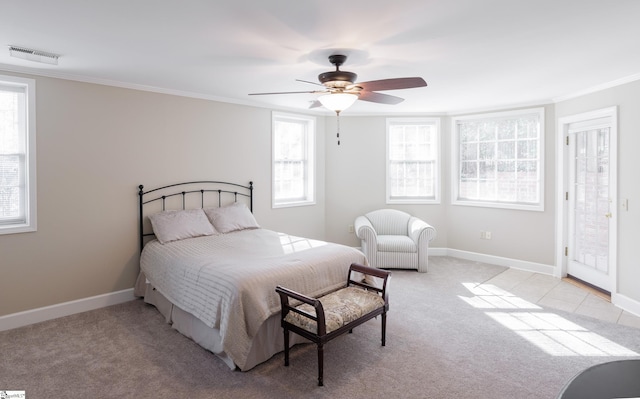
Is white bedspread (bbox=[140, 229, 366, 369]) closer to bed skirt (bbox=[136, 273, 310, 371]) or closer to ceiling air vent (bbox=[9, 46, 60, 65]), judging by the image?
bed skirt (bbox=[136, 273, 310, 371])

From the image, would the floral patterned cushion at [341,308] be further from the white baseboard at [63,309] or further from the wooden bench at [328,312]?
the white baseboard at [63,309]

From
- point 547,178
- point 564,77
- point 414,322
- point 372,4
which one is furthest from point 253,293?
point 547,178

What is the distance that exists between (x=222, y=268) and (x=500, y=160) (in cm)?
461

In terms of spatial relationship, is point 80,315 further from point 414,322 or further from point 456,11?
point 456,11

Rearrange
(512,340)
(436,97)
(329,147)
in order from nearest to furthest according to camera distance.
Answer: (512,340), (436,97), (329,147)

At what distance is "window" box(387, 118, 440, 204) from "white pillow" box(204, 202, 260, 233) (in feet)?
8.34

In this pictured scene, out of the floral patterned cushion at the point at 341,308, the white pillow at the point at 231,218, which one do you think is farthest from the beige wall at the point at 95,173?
the floral patterned cushion at the point at 341,308

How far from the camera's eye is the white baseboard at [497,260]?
522 centimetres

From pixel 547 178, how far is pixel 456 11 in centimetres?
381

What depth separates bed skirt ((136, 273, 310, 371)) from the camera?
2.77m

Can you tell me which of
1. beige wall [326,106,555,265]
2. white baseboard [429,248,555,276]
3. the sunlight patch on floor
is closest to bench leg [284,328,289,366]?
the sunlight patch on floor

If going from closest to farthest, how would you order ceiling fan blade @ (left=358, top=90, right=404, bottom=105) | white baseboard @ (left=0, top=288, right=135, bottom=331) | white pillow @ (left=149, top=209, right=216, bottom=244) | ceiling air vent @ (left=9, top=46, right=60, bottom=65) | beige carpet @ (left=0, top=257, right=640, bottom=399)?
1. beige carpet @ (left=0, top=257, right=640, bottom=399)
2. ceiling air vent @ (left=9, top=46, right=60, bottom=65)
3. ceiling fan blade @ (left=358, top=90, right=404, bottom=105)
4. white baseboard @ (left=0, top=288, right=135, bottom=331)
5. white pillow @ (left=149, top=209, right=216, bottom=244)

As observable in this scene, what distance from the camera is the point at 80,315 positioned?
12.3 ft

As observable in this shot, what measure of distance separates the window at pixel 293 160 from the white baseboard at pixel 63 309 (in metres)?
2.35
